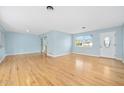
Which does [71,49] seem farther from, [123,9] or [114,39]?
[123,9]

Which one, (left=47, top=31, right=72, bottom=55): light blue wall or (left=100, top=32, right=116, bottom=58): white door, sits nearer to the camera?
(left=100, top=32, right=116, bottom=58): white door

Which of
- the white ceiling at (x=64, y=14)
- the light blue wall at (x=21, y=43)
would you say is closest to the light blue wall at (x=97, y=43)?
the white ceiling at (x=64, y=14)

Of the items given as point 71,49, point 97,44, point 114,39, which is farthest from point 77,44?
point 114,39

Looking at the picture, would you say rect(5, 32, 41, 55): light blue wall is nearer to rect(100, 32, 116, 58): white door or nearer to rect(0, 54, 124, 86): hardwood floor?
rect(0, 54, 124, 86): hardwood floor

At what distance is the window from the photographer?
23.2 feet

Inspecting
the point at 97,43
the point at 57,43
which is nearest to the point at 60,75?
the point at 57,43

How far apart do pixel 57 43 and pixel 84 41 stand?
2.58 metres

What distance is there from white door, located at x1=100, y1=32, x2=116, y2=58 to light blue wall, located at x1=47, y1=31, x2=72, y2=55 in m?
3.05

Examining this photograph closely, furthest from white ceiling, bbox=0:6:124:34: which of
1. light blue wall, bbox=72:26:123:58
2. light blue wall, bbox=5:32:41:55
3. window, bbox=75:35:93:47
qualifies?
light blue wall, bbox=5:32:41:55

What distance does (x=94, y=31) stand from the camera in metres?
6.68

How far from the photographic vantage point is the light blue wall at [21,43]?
7685mm

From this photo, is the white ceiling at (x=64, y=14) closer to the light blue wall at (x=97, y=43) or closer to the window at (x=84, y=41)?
the light blue wall at (x=97, y=43)

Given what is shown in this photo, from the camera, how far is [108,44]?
5.77 meters
